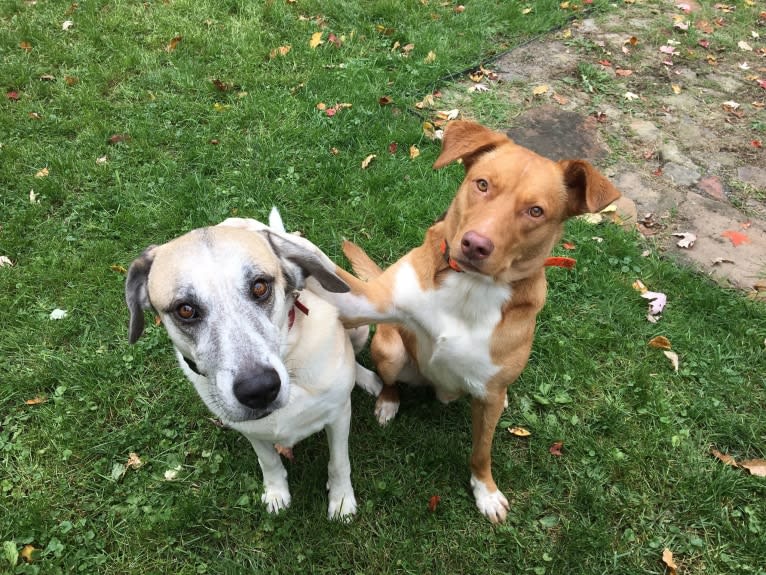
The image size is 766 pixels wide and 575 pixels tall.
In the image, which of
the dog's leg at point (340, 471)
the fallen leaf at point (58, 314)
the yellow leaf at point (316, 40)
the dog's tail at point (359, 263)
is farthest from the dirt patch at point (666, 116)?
the fallen leaf at point (58, 314)

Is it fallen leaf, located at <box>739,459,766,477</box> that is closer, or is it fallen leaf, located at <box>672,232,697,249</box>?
fallen leaf, located at <box>739,459,766,477</box>

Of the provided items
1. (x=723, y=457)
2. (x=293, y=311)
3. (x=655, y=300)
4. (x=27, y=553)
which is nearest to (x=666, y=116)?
(x=655, y=300)

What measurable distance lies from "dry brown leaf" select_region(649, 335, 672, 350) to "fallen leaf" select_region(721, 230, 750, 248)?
4.59 ft

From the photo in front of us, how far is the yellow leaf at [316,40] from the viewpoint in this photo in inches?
243

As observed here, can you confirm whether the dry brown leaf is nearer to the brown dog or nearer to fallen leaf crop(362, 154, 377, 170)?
the brown dog

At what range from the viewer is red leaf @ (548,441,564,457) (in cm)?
335

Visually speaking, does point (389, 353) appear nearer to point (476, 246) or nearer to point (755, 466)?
point (476, 246)

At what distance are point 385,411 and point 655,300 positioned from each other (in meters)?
2.31

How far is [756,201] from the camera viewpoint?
5.00 meters

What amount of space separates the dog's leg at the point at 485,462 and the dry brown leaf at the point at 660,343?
1.64 meters

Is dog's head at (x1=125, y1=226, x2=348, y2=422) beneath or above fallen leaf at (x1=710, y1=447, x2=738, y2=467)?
above

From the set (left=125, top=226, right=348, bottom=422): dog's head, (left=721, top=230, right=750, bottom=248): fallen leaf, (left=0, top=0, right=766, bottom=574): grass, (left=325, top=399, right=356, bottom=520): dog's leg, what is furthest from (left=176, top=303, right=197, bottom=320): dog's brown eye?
(left=721, top=230, right=750, bottom=248): fallen leaf

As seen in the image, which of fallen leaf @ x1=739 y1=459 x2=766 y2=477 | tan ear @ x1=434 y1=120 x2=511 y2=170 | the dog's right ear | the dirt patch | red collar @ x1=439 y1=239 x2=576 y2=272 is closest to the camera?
the dog's right ear

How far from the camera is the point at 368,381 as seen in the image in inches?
139
